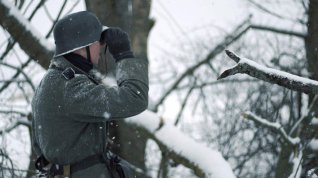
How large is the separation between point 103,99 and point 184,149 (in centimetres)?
188

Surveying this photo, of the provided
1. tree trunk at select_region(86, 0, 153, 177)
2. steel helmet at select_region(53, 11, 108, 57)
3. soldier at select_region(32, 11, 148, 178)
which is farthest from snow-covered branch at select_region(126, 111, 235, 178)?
steel helmet at select_region(53, 11, 108, 57)

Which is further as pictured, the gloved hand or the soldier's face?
the soldier's face

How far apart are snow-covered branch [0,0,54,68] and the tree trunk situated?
3.50ft

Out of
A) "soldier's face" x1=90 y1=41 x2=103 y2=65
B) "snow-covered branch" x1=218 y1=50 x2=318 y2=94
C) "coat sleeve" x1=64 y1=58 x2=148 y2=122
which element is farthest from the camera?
"soldier's face" x1=90 y1=41 x2=103 y2=65

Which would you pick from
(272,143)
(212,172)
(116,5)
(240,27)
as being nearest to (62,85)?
(212,172)

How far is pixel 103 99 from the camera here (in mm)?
2855

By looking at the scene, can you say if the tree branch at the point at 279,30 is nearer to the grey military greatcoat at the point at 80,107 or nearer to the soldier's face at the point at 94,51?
the soldier's face at the point at 94,51

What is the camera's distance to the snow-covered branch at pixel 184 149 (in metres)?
4.15

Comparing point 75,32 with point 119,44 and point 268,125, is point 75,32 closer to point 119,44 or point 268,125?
point 119,44

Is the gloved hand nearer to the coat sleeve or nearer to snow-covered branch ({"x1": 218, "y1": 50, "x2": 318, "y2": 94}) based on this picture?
the coat sleeve

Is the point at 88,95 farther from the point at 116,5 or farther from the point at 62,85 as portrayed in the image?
the point at 116,5

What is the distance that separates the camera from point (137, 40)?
6.50 m

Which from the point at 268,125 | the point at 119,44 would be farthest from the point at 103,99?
the point at 268,125

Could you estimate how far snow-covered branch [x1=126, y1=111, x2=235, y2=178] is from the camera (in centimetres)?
415
